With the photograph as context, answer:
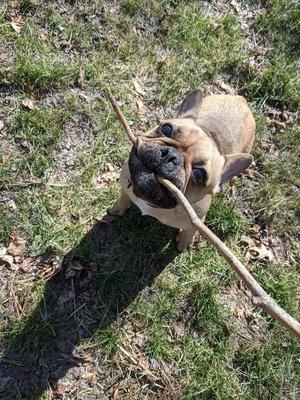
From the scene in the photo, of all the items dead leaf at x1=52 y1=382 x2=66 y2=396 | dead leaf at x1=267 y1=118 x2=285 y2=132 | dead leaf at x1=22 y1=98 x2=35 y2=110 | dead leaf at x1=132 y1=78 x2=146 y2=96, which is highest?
dead leaf at x1=267 y1=118 x2=285 y2=132

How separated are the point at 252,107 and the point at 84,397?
4.12 metres

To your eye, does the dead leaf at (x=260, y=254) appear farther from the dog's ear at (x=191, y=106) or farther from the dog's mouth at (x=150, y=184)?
the dog's mouth at (x=150, y=184)

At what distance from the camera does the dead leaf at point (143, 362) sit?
16.5ft

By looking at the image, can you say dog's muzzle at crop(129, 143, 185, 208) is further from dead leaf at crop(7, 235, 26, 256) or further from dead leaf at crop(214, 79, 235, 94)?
dead leaf at crop(214, 79, 235, 94)

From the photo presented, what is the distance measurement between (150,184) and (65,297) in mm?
1956

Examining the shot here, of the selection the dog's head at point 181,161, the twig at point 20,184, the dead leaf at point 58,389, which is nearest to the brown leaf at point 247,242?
the dog's head at point 181,161

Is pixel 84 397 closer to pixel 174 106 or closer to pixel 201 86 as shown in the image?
pixel 174 106

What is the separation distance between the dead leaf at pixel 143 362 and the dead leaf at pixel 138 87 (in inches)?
126

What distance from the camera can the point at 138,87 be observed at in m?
6.20

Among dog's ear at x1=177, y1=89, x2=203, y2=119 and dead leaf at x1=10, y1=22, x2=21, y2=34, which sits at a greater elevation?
dog's ear at x1=177, y1=89, x2=203, y2=119

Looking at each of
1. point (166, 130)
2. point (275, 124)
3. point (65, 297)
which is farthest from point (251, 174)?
point (65, 297)

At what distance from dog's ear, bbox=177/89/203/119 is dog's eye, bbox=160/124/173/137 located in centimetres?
62

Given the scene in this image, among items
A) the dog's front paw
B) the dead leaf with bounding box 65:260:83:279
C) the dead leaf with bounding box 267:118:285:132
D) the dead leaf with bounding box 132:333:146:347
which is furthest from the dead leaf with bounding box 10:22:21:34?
the dead leaf with bounding box 132:333:146:347

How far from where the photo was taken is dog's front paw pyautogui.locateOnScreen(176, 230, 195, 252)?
5.26 m
